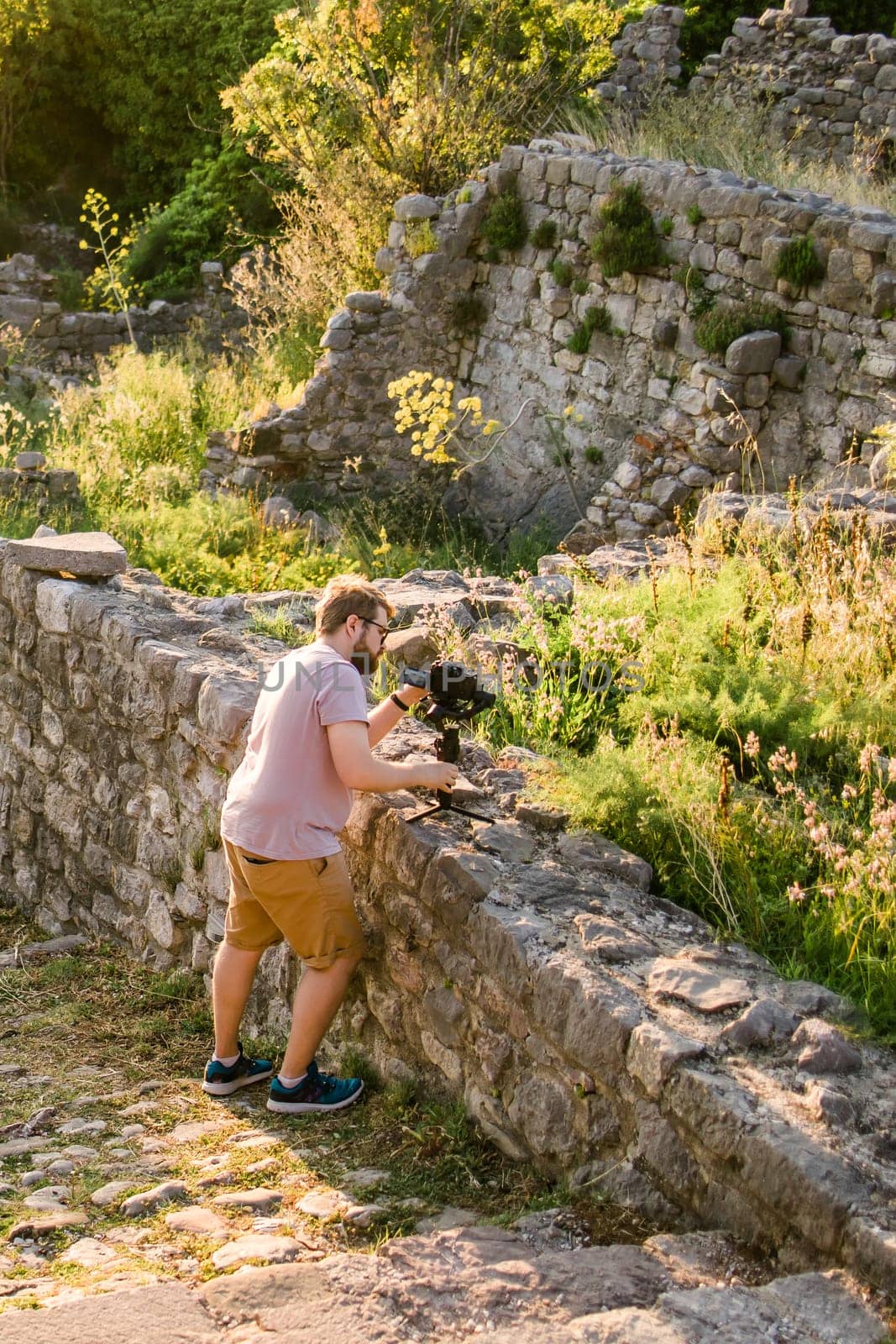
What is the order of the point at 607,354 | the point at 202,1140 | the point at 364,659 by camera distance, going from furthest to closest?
1. the point at 607,354
2. the point at 364,659
3. the point at 202,1140

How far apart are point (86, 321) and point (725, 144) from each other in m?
7.88

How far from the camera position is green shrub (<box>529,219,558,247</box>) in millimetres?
10992

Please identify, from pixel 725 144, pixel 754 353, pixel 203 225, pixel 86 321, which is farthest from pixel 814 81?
pixel 86 321

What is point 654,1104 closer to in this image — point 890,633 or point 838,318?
point 890,633

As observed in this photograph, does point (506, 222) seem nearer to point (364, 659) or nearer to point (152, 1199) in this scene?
point (364, 659)

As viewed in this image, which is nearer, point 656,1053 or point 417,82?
point 656,1053

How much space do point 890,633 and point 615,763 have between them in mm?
1328

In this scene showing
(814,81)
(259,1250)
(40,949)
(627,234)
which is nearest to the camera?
(259,1250)

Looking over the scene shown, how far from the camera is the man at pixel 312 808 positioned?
3.85 m

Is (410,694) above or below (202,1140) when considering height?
above

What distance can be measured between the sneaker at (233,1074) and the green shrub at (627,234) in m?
7.43

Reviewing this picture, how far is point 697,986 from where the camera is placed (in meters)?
3.37

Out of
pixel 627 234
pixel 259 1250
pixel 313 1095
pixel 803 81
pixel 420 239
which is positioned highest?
pixel 803 81

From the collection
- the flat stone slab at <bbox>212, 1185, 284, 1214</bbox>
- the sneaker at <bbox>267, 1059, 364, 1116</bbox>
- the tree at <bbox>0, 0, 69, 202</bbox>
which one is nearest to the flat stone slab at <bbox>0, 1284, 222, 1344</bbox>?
the flat stone slab at <bbox>212, 1185, 284, 1214</bbox>
